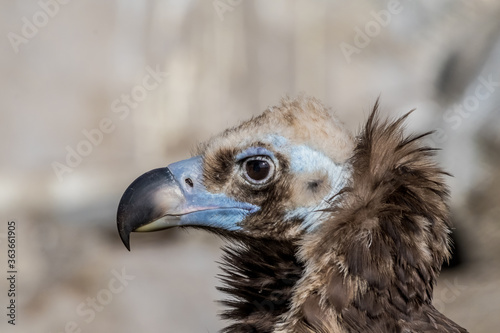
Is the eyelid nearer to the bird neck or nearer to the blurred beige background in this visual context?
the bird neck

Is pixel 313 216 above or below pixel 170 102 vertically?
below

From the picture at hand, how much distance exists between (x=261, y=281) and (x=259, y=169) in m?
0.40

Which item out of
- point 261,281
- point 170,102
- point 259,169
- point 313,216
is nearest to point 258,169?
point 259,169

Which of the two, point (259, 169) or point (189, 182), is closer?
point (259, 169)

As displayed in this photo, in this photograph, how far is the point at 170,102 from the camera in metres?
6.16

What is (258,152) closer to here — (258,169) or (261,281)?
(258,169)

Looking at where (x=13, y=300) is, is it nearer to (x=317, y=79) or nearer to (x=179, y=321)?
(x=179, y=321)

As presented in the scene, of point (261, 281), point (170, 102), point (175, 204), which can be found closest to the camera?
point (261, 281)

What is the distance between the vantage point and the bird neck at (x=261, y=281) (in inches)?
85.6

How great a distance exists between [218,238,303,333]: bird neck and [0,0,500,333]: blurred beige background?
10.3ft

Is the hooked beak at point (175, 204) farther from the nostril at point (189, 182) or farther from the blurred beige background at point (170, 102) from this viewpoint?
the blurred beige background at point (170, 102)

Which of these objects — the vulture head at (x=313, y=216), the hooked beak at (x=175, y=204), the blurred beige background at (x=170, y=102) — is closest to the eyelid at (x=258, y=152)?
the vulture head at (x=313, y=216)

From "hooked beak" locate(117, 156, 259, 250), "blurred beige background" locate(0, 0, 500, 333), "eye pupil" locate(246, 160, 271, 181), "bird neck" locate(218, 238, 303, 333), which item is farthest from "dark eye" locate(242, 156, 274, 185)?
"blurred beige background" locate(0, 0, 500, 333)

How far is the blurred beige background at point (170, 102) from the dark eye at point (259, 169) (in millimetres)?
3254
